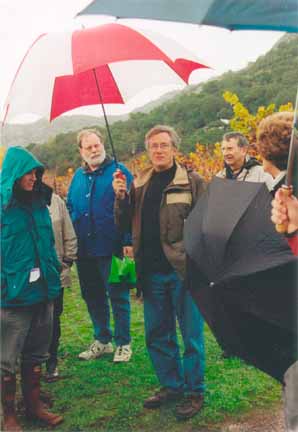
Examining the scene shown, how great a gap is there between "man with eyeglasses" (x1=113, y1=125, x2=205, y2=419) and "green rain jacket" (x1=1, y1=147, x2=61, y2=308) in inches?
26.5

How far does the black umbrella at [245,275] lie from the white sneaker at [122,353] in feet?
7.54

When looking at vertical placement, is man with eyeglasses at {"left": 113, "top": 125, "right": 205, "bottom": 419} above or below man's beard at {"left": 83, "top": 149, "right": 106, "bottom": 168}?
below

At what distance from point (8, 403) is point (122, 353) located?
146 cm

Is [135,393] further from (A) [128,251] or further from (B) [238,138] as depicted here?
(B) [238,138]

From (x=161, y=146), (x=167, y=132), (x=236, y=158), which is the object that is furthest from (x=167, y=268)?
(x=236, y=158)

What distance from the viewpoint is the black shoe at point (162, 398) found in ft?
13.6

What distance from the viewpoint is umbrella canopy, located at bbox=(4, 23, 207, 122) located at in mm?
3729

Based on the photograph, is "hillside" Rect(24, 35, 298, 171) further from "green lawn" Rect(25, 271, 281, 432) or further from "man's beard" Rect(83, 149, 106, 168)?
"green lawn" Rect(25, 271, 281, 432)

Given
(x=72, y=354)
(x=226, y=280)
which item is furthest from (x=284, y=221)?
(x=72, y=354)

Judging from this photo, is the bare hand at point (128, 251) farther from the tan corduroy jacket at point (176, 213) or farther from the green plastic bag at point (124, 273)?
the tan corduroy jacket at point (176, 213)

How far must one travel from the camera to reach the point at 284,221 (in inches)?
88.7

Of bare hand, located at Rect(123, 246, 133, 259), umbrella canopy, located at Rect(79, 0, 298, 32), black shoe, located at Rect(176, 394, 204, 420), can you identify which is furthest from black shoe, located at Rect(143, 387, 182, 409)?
umbrella canopy, located at Rect(79, 0, 298, 32)

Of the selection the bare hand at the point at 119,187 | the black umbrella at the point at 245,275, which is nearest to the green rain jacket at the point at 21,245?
the bare hand at the point at 119,187

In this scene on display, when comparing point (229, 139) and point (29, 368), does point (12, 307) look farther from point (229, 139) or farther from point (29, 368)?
point (229, 139)
